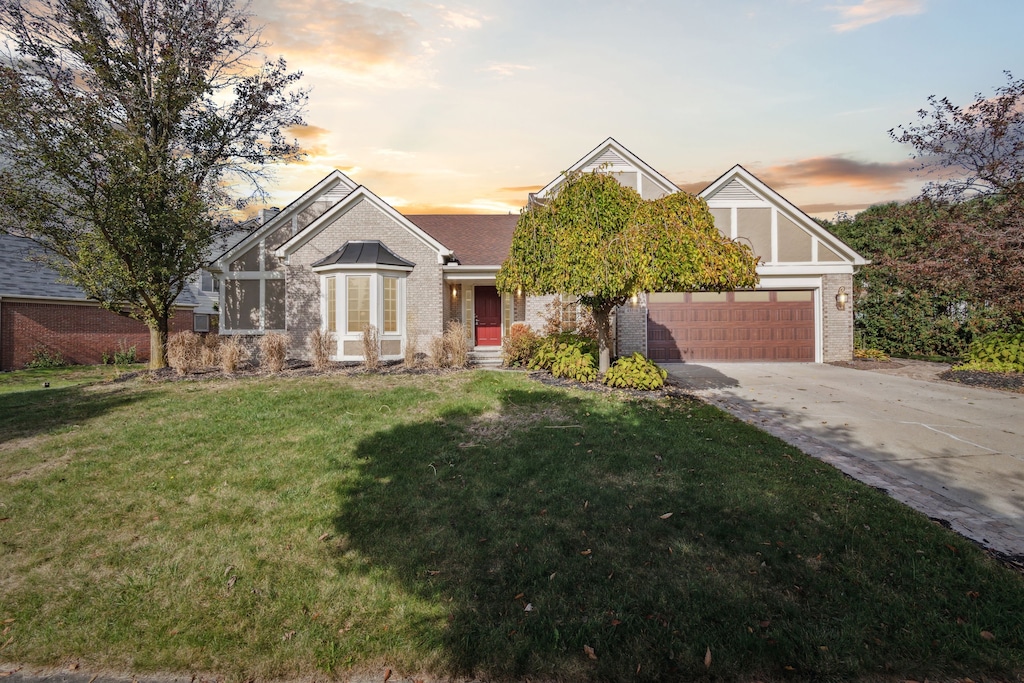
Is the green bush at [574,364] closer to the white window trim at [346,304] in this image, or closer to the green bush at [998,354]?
the white window trim at [346,304]

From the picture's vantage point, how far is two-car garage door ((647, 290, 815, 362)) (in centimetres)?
1602

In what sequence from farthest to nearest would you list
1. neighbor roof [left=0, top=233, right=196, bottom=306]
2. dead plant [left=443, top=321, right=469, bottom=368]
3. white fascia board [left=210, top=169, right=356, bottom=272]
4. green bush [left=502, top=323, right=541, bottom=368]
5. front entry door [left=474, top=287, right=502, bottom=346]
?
front entry door [left=474, top=287, right=502, bottom=346] < neighbor roof [left=0, top=233, right=196, bottom=306] < white fascia board [left=210, top=169, right=356, bottom=272] < green bush [left=502, top=323, right=541, bottom=368] < dead plant [left=443, top=321, right=469, bottom=368]

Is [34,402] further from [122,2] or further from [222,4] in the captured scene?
[222,4]

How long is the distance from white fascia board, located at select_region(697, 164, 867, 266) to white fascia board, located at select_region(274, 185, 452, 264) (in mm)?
8813

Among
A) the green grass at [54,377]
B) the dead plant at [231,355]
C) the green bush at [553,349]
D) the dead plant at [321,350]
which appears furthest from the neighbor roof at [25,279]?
the green bush at [553,349]

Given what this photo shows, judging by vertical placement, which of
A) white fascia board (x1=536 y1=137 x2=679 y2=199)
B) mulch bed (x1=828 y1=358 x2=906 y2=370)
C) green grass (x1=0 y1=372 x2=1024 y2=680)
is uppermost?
white fascia board (x1=536 y1=137 x2=679 y2=199)

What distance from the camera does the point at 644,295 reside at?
50.6ft

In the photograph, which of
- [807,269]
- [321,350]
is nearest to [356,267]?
[321,350]

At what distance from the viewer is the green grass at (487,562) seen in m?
2.92

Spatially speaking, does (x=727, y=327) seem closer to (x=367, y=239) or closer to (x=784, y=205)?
(x=784, y=205)

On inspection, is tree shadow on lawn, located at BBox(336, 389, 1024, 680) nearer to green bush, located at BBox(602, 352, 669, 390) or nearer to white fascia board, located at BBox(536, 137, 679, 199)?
green bush, located at BBox(602, 352, 669, 390)

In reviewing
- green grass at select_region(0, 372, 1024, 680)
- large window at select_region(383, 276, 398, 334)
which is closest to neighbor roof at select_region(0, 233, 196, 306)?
large window at select_region(383, 276, 398, 334)

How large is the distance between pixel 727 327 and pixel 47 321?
996 inches

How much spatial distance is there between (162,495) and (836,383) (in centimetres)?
1324
